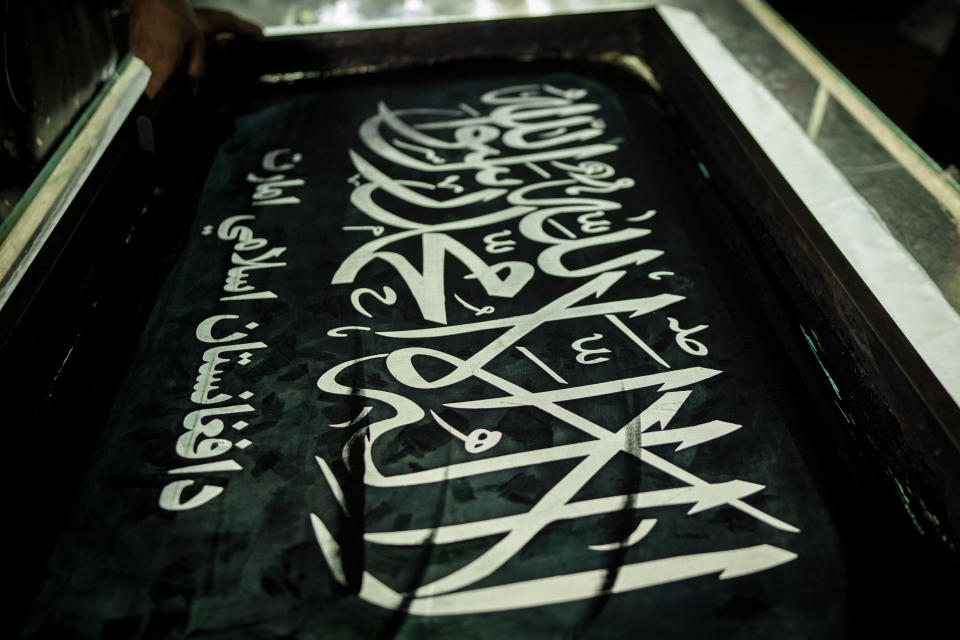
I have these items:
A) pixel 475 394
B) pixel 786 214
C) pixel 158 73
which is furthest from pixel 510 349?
pixel 158 73

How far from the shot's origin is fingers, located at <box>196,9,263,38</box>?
1.76 metres

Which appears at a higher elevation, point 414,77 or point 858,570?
point 414,77

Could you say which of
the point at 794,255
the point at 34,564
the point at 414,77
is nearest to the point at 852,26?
the point at 414,77

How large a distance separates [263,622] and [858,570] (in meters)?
0.69

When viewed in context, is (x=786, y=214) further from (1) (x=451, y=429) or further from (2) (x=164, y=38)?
(2) (x=164, y=38)

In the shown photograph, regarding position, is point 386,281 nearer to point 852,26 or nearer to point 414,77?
point 414,77

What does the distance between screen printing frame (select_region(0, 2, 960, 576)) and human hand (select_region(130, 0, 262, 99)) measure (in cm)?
8

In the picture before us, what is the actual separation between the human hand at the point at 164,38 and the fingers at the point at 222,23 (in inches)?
3.4

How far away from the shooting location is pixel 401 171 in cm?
153

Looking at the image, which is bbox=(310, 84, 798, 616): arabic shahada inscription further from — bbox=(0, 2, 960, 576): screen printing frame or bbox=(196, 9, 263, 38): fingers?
bbox=(196, 9, 263, 38): fingers

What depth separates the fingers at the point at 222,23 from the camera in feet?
5.78

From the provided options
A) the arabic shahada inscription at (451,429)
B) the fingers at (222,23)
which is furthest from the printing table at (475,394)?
the fingers at (222,23)

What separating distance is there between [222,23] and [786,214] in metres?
1.47

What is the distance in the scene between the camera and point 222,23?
5.79 ft
